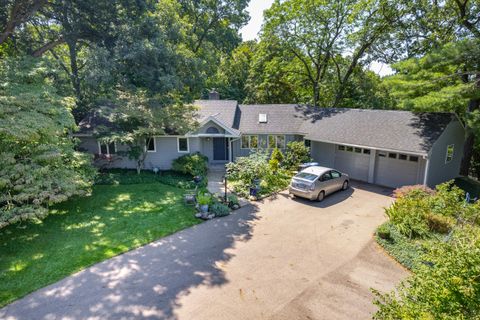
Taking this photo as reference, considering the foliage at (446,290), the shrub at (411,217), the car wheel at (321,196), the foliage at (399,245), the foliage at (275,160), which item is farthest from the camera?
the foliage at (275,160)

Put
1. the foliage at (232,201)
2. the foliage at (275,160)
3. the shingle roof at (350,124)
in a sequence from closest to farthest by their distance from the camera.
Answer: the foliage at (232,201)
the shingle roof at (350,124)
the foliage at (275,160)

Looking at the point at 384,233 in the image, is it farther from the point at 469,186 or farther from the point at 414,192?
the point at 469,186

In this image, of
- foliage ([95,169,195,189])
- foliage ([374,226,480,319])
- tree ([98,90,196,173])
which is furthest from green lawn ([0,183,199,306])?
Answer: foliage ([374,226,480,319])

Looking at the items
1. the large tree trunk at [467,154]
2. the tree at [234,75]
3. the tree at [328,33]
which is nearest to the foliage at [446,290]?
the large tree trunk at [467,154]

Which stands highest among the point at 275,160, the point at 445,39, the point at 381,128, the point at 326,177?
the point at 445,39

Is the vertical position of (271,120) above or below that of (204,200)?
above

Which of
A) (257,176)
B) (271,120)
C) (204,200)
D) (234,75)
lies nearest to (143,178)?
(204,200)

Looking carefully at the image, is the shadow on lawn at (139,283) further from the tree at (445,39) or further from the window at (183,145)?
the tree at (445,39)
